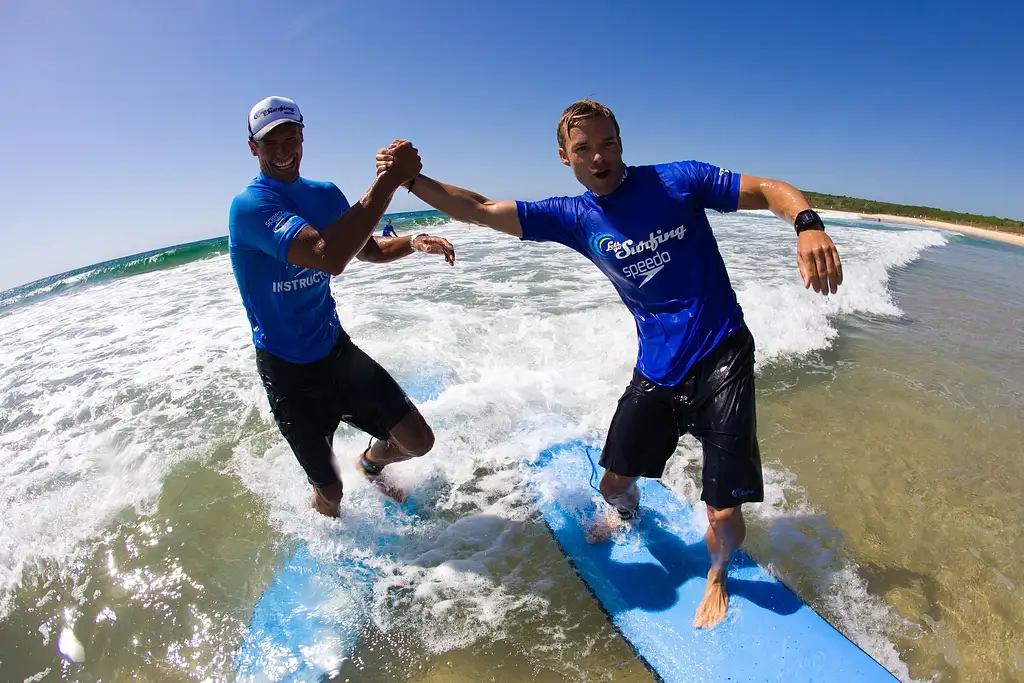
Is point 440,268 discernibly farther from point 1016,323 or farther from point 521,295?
point 1016,323

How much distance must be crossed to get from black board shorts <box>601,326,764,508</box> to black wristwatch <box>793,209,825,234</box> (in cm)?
56

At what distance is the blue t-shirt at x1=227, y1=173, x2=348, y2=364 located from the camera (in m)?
2.27

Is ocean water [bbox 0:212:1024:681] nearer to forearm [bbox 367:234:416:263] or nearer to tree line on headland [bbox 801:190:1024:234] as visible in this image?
forearm [bbox 367:234:416:263]

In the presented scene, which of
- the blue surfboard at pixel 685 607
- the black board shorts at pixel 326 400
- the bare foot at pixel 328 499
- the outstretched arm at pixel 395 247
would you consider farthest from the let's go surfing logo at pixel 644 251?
the bare foot at pixel 328 499

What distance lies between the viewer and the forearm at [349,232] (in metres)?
2.08

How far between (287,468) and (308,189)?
2.51 meters

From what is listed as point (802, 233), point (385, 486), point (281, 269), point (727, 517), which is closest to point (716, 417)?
point (727, 517)

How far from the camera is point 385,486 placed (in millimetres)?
3639

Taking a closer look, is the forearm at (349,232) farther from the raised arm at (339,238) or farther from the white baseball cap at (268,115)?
the white baseball cap at (268,115)

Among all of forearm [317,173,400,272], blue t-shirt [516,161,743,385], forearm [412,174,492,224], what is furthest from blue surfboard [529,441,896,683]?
forearm [317,173,400,272]

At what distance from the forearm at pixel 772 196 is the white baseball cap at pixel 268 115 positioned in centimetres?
217

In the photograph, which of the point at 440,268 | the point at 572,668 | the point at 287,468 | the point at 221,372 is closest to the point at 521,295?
the point at 440,268

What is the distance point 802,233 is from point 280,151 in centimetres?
241

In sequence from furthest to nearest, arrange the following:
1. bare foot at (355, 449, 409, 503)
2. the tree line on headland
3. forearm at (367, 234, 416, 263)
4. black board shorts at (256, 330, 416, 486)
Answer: the tree line on headland, bare foot at (355, 449, 409, 503), forearm at (367, 234, 416, 263), black board shorts at (256, 330, 416, 486)
